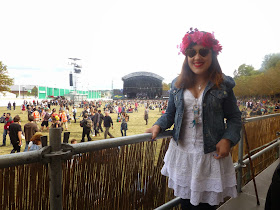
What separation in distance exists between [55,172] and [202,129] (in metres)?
0.95

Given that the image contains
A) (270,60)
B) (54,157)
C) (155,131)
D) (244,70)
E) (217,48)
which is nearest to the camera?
(54,157)

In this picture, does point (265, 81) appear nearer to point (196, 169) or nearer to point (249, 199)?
point (249, 199)

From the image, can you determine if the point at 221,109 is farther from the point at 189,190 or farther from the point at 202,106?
the point at 189,190

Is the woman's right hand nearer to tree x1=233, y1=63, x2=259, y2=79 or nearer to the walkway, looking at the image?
the walkway

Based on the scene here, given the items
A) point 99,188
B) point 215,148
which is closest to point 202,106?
point 215,148

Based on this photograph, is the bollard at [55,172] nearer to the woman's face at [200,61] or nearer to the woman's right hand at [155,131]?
the woman's right hand at [155,131]

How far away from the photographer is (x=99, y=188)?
5.05ft

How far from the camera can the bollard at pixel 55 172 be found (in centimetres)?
112

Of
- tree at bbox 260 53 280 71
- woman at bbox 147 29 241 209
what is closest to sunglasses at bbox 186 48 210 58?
woman at bbox 147 29 241 209

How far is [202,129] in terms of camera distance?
1.50 metres

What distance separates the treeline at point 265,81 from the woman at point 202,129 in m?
39.0

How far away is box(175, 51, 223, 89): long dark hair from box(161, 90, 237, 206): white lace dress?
65 mm

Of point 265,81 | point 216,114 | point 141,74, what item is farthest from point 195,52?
point 141,74

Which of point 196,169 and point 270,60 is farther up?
point 270,60
